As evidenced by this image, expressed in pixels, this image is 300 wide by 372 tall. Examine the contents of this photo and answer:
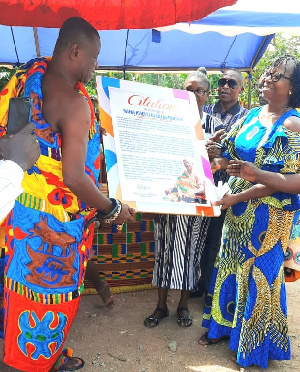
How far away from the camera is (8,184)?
1.34 meters

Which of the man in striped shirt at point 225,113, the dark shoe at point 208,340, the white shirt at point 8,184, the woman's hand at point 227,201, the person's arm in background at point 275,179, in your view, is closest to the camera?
the white shirt at point 8,184

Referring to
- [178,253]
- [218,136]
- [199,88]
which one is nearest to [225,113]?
[199,88]

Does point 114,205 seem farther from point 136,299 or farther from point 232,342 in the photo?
point 136,299

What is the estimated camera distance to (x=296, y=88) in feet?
8.99

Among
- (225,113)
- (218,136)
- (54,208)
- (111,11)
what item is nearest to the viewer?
(54,208)

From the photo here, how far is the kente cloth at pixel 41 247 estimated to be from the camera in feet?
7.59

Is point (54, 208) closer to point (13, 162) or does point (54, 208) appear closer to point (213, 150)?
point (13, 162)

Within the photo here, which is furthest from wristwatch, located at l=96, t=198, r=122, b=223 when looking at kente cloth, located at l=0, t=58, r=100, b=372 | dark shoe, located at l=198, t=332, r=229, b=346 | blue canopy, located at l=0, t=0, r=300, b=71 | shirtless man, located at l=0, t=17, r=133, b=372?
blue canopy, located at l=0, t=0, r=300, b=71

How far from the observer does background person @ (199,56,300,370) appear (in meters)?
2.73

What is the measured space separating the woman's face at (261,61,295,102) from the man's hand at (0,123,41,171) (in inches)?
68.7

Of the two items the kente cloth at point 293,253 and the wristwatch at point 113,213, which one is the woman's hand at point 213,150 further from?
the wristwatch at point 113,213

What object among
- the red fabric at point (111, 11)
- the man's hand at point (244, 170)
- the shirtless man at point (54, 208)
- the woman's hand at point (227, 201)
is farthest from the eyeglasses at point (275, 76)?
the shirtless man at point (54, 208)

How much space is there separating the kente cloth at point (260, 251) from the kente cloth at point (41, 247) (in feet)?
3.49

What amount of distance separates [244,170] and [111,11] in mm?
1268
